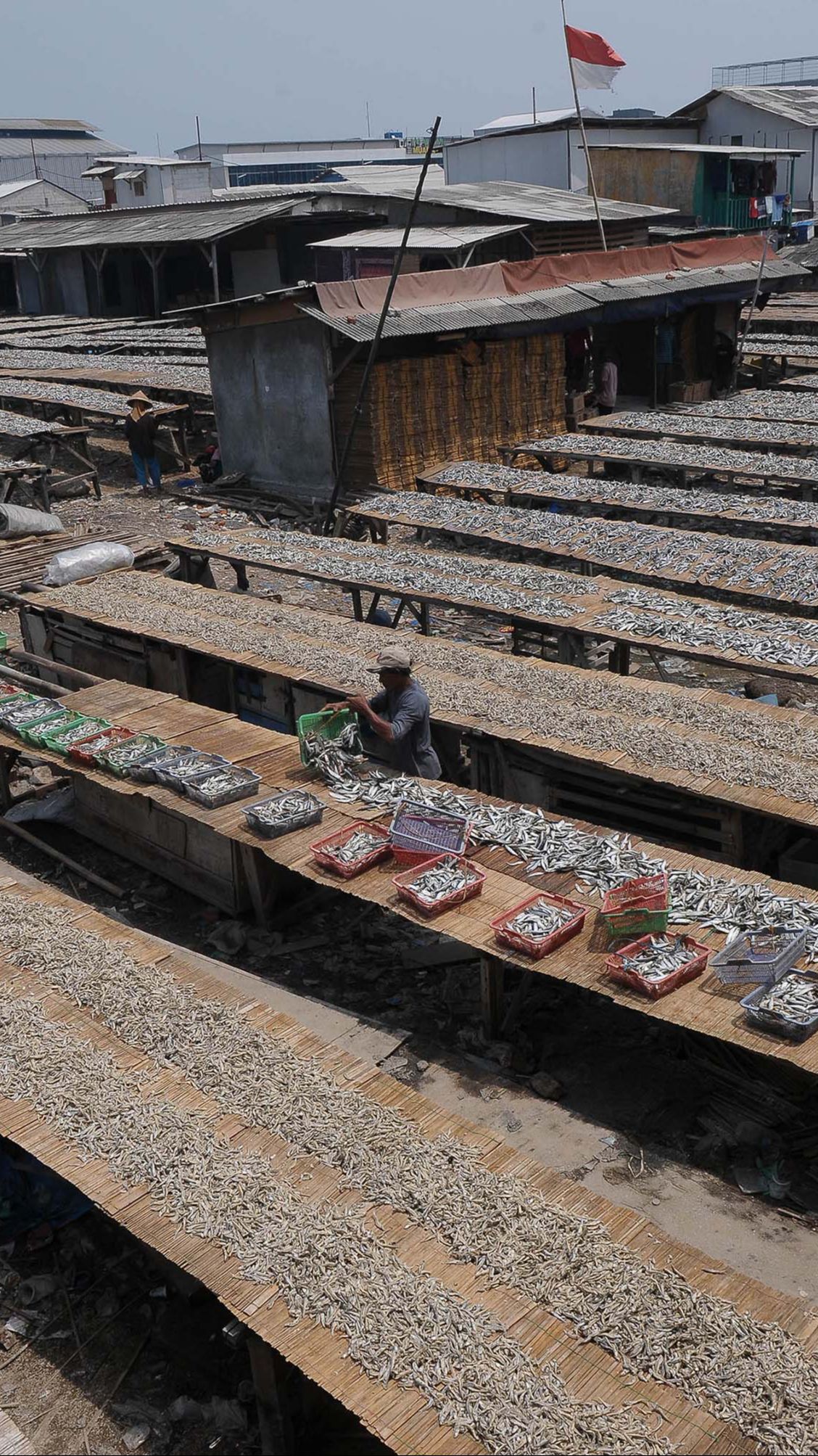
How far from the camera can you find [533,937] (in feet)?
23.4

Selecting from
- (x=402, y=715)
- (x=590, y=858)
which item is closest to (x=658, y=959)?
(x=590, y=858)

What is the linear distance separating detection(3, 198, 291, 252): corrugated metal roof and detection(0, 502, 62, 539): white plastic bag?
2063 centimetres

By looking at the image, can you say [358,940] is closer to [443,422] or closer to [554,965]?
[554,965]

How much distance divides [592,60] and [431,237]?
20.2 feet

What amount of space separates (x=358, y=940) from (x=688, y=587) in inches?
363

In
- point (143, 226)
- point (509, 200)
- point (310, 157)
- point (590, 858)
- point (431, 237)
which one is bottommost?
point (590, 858)

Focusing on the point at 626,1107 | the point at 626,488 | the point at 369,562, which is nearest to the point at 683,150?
the point at 626,488

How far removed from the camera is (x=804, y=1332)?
487 centimetres

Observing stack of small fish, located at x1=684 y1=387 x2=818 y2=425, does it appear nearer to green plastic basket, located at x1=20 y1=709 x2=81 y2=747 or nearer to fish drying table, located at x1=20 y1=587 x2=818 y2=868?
fish drying table, located at x1=20 y1=587 x2=818 y2=868

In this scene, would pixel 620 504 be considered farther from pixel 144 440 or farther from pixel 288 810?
pixel 288 810

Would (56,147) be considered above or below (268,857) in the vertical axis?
above

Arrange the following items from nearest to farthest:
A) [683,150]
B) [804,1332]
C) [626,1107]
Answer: [804,1332] → [626,1107] → [683,150]

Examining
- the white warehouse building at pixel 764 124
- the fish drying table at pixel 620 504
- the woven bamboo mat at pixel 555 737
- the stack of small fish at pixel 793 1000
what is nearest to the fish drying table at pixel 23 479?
the fish drying table at pixel 620 504

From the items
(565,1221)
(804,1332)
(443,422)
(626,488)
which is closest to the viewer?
(804,1332)
